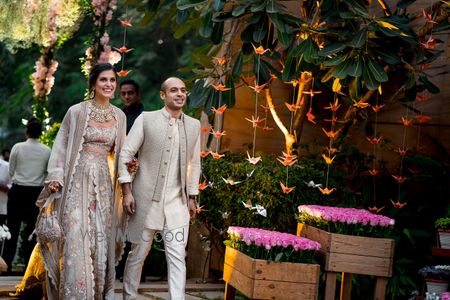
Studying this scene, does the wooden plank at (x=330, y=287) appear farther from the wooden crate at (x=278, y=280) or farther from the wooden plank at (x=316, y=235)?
the wooden crate at (x=278, y=280)

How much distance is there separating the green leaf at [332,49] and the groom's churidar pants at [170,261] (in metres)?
1.73

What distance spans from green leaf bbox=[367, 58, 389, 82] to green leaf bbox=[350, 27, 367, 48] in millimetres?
188

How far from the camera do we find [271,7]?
7.95 metres

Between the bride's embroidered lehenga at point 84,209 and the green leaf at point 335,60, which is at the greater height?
the green leaf at point 335,60

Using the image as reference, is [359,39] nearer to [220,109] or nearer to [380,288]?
[220,109]

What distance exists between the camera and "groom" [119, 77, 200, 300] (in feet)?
23.5

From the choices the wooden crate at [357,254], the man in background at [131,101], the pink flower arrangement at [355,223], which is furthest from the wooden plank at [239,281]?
the man in background at [131,101]

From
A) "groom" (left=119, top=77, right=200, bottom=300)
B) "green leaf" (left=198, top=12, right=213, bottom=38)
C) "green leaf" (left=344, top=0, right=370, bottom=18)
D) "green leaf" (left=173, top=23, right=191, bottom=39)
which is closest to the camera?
"groom" (left=119, top=77, right=200, bottom=300)

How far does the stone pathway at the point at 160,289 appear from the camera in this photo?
8633mm

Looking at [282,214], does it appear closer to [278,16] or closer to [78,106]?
[278,16]

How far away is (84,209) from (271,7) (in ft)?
6.96

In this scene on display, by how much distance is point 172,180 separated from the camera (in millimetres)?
7258

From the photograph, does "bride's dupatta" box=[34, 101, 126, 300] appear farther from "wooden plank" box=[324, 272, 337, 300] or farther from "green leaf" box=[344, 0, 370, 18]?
"green leaf" box=[344, 0, 370, 18]

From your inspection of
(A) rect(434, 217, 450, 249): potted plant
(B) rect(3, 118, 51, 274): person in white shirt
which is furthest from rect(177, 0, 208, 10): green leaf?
(B) rect(3, 118, 51, 274): person in white shirt
